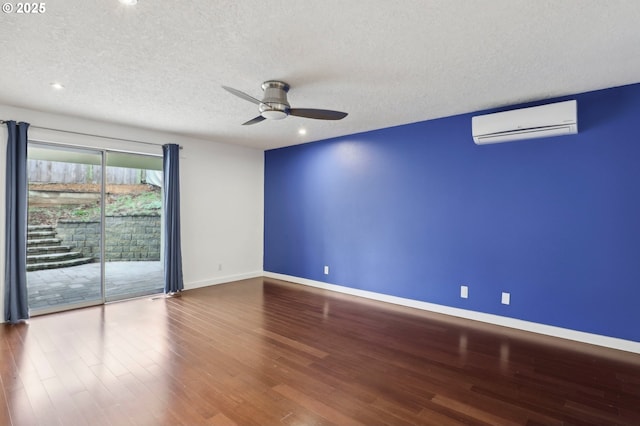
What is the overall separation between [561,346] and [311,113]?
3.41 metres

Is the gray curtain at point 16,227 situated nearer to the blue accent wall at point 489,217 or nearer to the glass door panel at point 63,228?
the glass door panel at point 63,228

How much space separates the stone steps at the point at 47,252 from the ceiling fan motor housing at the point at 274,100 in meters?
3.67

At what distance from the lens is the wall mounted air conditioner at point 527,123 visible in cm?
314

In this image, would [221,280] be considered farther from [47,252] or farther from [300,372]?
[300,372]

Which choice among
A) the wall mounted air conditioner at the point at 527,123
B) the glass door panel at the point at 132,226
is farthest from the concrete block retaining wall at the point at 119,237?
the wall mounted air conditioner at the point at 527,123

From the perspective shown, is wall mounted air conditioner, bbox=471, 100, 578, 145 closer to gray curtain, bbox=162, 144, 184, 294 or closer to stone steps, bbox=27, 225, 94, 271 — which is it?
gray curtain, bbox=162, 144, 184, 294

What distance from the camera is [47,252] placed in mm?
4680

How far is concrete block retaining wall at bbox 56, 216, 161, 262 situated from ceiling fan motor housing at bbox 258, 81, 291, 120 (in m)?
3.21

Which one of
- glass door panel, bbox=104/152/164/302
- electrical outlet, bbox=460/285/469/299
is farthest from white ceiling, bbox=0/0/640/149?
electrical outlet, bbox=460/285/469/299

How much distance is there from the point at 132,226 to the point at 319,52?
439 cm

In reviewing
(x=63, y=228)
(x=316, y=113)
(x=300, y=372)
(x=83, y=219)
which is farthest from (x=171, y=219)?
(x=300, y=372)

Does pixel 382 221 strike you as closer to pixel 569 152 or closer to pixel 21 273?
pixel 569 152

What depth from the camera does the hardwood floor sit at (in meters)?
2.07

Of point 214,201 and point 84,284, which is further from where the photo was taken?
point 214,201
